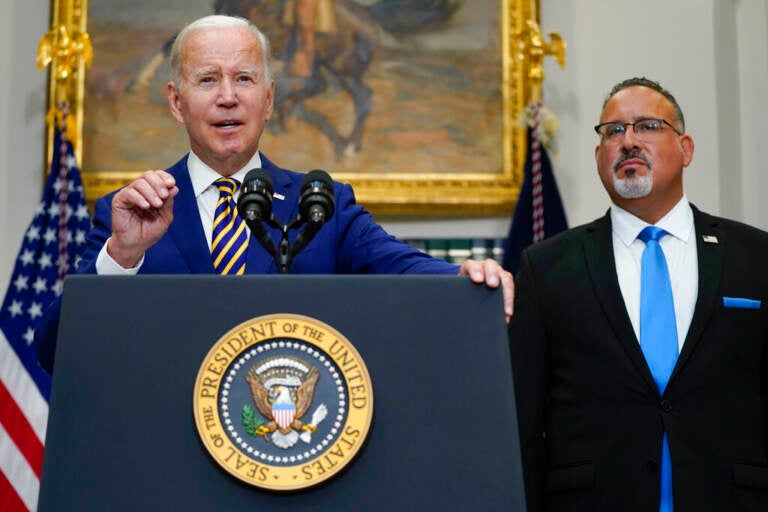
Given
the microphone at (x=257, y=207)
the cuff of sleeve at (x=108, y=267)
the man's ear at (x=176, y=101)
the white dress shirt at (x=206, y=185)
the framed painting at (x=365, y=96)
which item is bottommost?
the cuff of sleeve at (x=108, y=267)

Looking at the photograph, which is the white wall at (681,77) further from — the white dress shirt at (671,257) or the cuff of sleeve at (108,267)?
the cuff of sleeve at (108,267)

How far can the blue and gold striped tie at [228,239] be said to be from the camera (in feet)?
9.25

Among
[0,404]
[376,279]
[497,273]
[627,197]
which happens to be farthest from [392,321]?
[0,404]

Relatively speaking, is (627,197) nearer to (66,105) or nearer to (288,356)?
(288,356)

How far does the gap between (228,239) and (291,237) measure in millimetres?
180

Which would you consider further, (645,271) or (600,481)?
(645,271)

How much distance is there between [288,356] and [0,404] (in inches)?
168

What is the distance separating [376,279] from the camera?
219cm

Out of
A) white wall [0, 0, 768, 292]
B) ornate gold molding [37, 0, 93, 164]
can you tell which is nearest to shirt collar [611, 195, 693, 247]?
white wall [0, 0, 768, 292]

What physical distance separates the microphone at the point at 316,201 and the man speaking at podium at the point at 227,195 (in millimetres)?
357

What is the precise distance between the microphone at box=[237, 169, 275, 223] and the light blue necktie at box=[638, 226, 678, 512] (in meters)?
1.95

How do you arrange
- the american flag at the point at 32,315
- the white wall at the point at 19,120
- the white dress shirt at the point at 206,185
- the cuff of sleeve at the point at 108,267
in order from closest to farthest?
the cuff of sleeve at the point at 108,267, the white dress shirt at the point at 206,185, the american flag at the point at 32,315, the white wall at the point at 19,120

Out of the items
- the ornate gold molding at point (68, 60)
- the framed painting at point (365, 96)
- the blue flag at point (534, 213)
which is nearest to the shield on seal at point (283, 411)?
the blue flag at point (534, 213)

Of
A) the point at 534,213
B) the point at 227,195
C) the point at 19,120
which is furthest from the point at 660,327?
the point at 19,120
